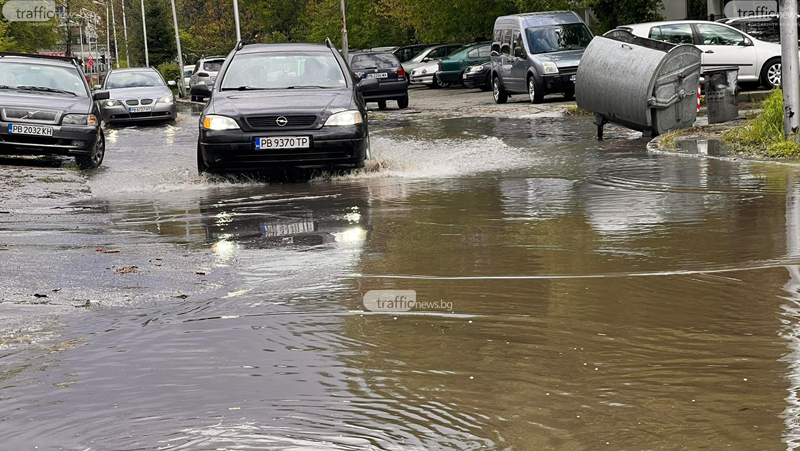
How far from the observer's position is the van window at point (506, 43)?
28.8 metres

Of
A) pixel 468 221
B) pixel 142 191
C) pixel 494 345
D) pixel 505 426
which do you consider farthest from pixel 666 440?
pixel 142 191

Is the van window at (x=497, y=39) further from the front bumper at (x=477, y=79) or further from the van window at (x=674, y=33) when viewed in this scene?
the front bumper at (x=477, y=79)

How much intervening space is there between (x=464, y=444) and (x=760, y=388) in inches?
48.2

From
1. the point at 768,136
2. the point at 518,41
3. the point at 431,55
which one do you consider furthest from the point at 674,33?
the point at 431,55

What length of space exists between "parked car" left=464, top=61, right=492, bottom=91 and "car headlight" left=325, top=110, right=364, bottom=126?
24.7 metres

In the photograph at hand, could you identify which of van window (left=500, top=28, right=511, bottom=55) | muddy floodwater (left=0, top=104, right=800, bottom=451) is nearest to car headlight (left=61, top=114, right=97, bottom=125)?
muddy floodwater (left=0, top=104, right=800, bottom=451)

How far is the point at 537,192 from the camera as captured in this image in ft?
35.9

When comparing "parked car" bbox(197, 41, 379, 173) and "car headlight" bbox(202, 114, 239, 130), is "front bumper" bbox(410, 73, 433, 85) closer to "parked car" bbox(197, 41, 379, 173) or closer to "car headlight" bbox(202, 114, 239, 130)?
"parked car" bbox(197, 41, 379, 173)

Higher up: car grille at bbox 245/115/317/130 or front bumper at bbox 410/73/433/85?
front bumper at bbox 410/73/433/85

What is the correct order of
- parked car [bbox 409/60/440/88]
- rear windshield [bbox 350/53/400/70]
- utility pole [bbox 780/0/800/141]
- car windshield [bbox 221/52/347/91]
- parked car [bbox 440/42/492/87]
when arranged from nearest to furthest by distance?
utility pole [bbox 780/0/800/141], car windshield [bbox 221/52/347/91], rear windshield [bbox 350/53/400/70], parked car [bbox 440/42/492/87], parked car [bbox 409/60/440/88]

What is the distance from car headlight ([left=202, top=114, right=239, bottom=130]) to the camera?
40.9 feet

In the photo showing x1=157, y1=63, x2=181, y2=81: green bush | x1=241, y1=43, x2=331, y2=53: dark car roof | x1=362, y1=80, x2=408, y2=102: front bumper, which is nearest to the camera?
x1=241, y1=43, x2=331, y2=53: dark car roof

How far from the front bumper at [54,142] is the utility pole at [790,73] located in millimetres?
8822

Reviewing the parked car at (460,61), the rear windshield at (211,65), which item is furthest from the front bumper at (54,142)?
the rear windshield at (211,65)
